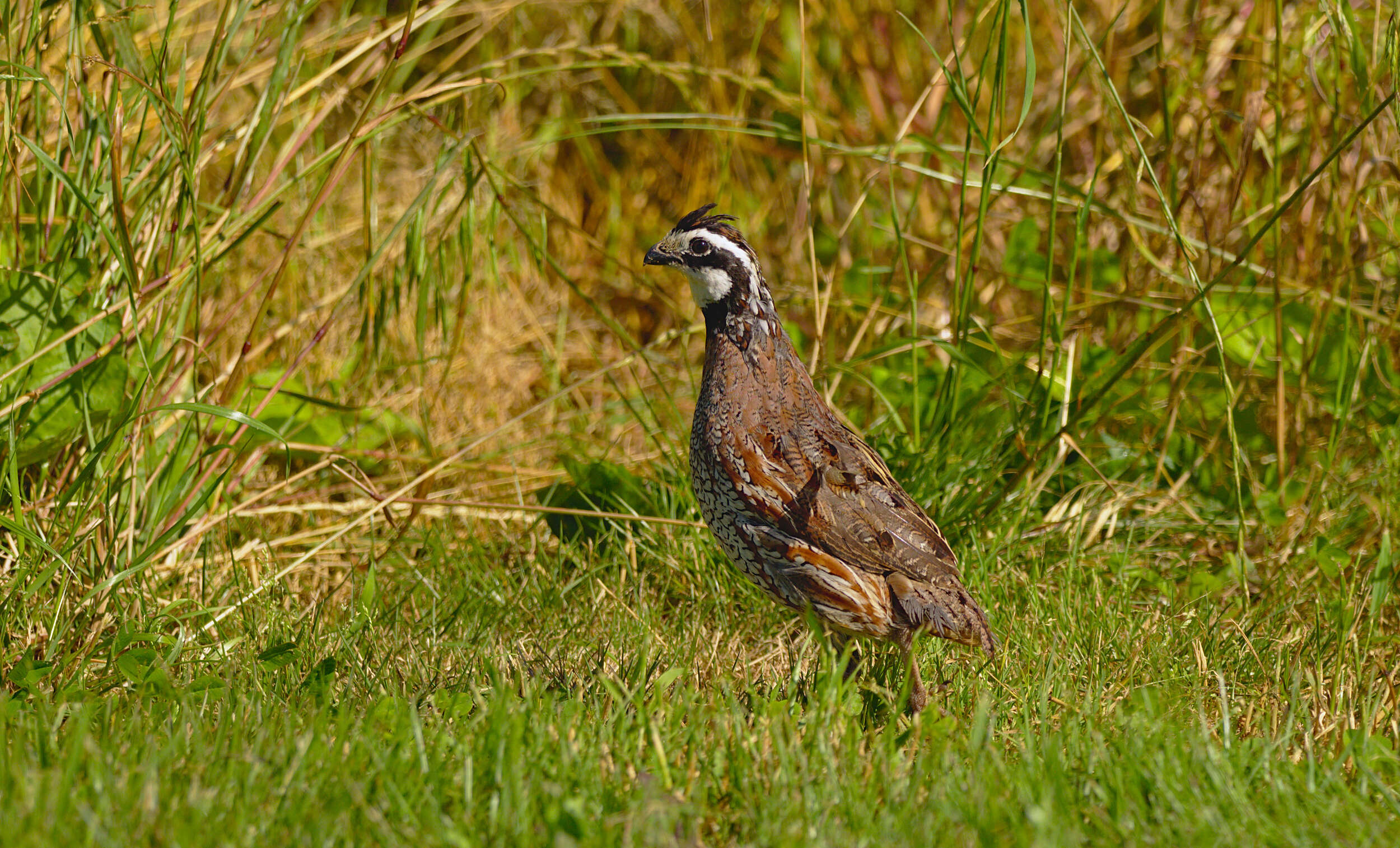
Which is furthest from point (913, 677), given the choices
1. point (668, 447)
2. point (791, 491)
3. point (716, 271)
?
point (668, 447)

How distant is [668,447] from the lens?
5.37 meters

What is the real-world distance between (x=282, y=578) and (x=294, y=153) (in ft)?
4.50

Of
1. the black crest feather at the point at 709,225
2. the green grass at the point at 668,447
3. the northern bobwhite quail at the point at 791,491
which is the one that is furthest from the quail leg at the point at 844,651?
the black crest feather at the point at 709,225

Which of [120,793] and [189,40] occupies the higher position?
[189,40]

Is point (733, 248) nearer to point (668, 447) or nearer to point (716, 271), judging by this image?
point (716, 271)

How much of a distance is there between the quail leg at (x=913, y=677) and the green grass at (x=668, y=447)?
3.1 inches

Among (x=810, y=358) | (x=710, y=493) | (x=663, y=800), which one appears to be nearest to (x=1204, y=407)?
(x=810, y=358)

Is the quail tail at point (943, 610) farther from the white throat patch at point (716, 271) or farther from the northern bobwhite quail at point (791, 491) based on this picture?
the white throat patch at point (716, 271)

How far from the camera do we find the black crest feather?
3779mm

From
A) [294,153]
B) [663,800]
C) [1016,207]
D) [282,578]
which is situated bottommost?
[282,578]

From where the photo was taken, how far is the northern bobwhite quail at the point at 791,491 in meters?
3.50

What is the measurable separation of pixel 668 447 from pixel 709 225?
1.72 metres

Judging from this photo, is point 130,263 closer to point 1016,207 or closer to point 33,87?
point 33,87

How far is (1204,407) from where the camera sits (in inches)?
206
